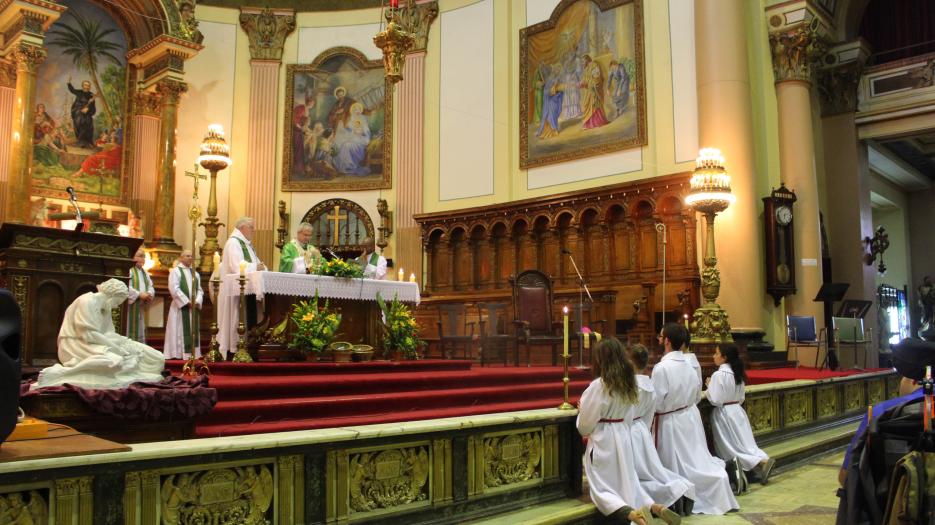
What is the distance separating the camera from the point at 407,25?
16969mm

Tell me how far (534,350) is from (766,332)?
399cm

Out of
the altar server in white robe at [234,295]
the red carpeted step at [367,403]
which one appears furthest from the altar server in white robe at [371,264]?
the red carpeted step at [367,403]

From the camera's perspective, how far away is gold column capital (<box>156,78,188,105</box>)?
1434cm

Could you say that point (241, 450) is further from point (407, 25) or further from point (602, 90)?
point (407, 25)

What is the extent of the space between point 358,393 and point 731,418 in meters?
3.35

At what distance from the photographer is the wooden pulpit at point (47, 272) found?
6.99m

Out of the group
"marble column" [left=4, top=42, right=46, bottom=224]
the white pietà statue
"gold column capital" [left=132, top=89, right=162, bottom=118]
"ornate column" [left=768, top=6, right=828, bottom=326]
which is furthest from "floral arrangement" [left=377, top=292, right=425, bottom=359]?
"gold column capital" [left=132, top=89, right=162, bottom=118]

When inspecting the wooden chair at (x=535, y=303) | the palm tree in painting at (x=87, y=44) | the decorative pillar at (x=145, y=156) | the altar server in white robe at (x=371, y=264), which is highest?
the palm tree in painting at (x=87, y=44)

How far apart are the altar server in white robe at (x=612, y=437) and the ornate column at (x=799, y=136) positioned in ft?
31.4

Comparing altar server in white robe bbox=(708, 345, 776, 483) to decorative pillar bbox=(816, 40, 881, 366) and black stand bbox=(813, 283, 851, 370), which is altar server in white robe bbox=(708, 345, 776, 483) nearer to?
black stand bbox=(813, 283, 851, 370)

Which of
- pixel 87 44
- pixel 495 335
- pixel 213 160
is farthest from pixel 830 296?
pixel 87 44

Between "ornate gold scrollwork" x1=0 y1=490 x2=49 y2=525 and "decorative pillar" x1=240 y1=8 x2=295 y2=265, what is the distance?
13938 millimetres

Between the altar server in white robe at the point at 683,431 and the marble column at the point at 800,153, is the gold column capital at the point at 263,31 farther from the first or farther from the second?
the altar server in white robe at the point at 683,431

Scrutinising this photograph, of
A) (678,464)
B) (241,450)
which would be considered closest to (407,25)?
(678,464)
